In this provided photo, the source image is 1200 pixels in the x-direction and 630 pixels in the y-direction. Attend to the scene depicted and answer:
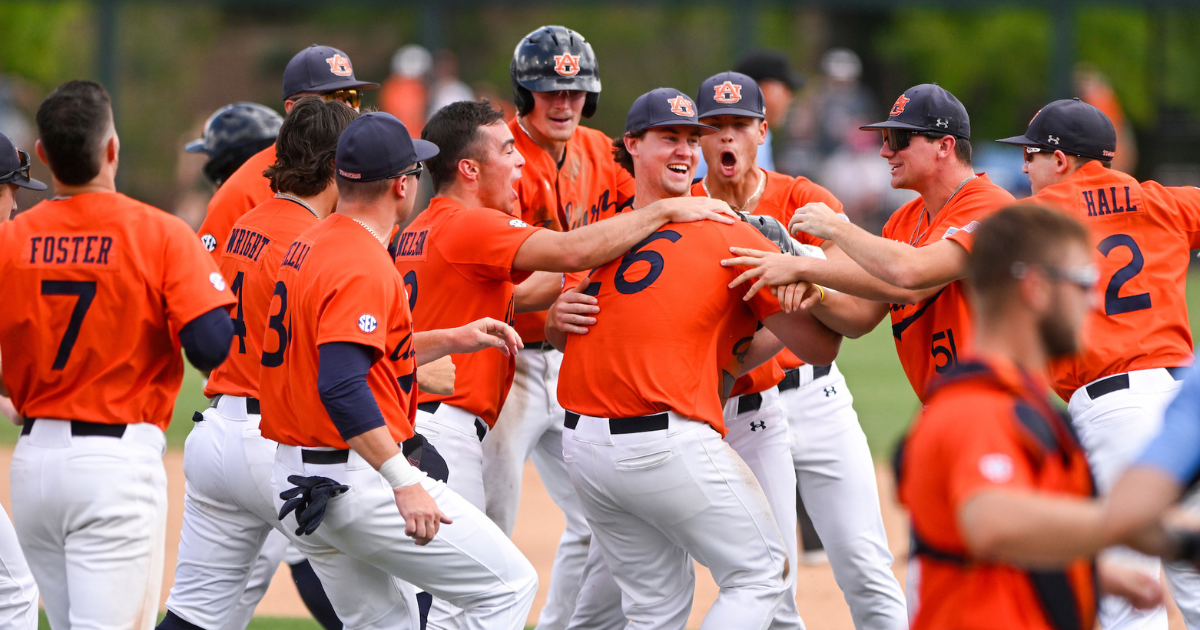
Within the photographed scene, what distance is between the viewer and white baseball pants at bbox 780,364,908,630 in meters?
5.11

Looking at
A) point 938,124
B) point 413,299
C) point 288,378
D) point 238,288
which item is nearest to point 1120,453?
point 938,124

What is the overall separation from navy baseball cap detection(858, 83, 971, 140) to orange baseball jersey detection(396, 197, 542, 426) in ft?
4.86

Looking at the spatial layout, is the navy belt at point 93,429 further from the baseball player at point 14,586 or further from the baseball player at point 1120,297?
the baseball player at point 1120,297

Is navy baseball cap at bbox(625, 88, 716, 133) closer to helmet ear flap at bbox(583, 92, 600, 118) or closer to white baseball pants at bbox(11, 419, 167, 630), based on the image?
helmet ear flap at bbox(583, 92, 600, 118)

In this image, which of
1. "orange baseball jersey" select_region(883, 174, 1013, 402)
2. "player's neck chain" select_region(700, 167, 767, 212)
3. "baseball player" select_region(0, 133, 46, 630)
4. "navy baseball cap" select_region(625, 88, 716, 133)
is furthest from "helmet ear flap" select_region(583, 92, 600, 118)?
"baseball player" select_region(0, 133, 46, 630)

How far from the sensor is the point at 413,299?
16.2ft

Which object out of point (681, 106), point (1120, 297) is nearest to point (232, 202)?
point (681, 106)

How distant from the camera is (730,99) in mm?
5312

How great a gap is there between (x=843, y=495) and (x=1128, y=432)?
120 cm

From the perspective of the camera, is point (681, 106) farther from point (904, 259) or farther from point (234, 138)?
point (234, 138)

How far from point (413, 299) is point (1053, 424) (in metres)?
2.94

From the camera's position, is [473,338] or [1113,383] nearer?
[473,338]

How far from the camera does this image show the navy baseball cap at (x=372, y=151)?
4.03 m

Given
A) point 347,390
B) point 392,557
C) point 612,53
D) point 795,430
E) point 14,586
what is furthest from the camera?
point 612,53
